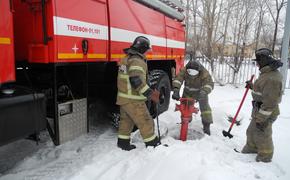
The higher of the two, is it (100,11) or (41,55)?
(100,11)

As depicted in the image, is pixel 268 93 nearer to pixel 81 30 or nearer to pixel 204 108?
pixel 204 108

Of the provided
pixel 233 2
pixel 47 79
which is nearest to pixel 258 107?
pixel 47 79

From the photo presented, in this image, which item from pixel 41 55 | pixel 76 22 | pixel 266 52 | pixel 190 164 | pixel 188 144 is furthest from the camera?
pixel 188 144

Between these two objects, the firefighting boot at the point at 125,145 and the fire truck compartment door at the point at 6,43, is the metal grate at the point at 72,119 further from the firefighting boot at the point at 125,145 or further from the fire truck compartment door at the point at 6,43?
the fire truck compartment door at the point at 6,43

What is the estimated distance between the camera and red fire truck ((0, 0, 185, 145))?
2855 mm

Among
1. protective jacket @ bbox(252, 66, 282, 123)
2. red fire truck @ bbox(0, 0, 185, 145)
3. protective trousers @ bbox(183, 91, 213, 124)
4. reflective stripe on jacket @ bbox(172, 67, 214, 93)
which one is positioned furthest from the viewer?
protective trousers @ bbox(183, 91, 213, 124)

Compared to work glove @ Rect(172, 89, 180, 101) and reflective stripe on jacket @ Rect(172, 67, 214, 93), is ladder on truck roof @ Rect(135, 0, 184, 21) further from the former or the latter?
work glove @ Rect(172, 89, 180, 101)

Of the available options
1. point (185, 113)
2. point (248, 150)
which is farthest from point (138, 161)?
point (248, 150)

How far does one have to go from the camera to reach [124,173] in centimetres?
355

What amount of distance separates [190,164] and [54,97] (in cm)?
190

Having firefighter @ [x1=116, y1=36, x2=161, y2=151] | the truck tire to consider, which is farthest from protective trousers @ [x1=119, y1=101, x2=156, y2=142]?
the truck tire

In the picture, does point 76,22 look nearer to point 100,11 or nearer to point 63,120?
point 100,11

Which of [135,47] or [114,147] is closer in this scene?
[135,47]

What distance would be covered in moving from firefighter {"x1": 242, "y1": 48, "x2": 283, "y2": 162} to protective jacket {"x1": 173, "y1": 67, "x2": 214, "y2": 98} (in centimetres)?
103
